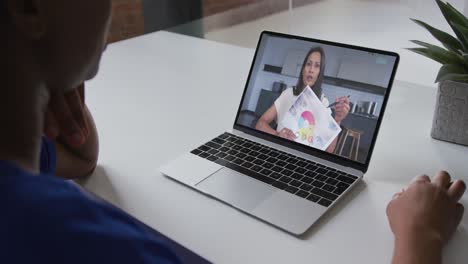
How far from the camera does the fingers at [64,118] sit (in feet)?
1.83

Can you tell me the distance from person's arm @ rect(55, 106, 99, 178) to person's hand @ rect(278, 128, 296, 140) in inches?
13.6

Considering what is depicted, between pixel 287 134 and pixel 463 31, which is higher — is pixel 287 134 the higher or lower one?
the lower one

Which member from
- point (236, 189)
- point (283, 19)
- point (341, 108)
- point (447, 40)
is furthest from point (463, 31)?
point (283, 19)

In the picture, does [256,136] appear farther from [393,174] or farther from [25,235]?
[25,235]

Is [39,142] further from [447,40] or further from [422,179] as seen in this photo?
[447,40]

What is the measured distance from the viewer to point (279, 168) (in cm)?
86

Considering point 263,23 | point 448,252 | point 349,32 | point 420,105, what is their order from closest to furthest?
1. point 448,252
2. point 420,105
3. point 349,32
4. point 263,23

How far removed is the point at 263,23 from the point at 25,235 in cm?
269

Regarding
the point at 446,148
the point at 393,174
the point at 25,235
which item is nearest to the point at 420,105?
the point at 446,148

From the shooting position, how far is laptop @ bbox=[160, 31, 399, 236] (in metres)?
0.79

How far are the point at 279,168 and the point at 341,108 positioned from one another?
0.50ft

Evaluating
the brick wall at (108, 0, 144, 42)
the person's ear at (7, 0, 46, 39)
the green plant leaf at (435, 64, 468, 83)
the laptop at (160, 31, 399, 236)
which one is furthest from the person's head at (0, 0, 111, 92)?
the brick wall at (108, 0, 144, 42)

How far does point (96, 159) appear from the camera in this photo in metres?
0.90

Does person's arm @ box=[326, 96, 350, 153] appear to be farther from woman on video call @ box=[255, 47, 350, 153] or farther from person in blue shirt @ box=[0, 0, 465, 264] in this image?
person in blue shirt @ box=[0, 0, 465, 264]
